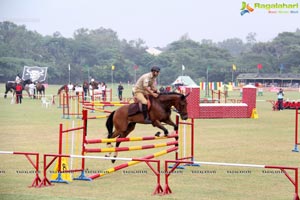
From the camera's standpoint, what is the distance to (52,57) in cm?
8288

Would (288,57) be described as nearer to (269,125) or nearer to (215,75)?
(215,75)

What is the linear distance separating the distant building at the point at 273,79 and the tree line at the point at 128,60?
1.93 metres

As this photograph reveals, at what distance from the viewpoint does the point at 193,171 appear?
43.9 ft

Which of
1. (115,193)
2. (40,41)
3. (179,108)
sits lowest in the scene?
(115,193)

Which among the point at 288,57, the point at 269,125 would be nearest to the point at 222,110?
the point at 269,125

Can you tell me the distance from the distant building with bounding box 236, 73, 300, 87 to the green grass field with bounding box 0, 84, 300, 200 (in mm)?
56219

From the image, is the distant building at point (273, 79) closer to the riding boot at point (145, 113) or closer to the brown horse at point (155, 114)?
the brown horse at point (155, 114)

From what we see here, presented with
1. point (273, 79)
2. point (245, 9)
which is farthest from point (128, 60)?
point (245, 9)

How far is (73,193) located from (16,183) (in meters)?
1.47

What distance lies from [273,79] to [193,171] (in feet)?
227

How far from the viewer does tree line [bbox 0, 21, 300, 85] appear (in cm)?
7881

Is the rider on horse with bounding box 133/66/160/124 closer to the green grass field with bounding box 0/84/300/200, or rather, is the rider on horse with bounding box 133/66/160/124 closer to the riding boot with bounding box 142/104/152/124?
the riding boot with bounding box 142/104/152/124

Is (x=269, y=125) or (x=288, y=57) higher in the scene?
(x=288, y=57)

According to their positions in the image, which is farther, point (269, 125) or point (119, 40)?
point (119, 40)
